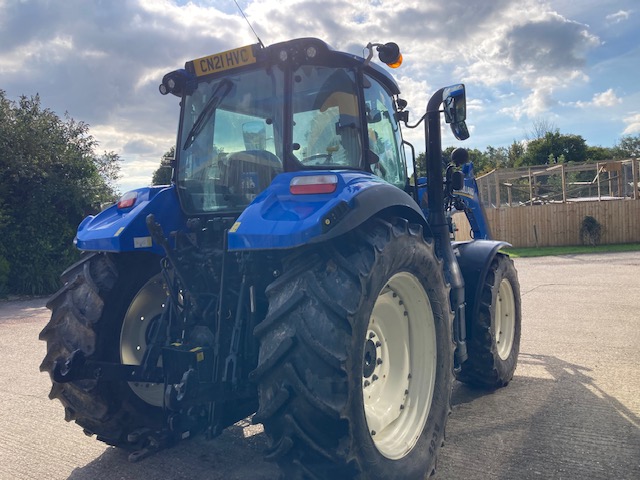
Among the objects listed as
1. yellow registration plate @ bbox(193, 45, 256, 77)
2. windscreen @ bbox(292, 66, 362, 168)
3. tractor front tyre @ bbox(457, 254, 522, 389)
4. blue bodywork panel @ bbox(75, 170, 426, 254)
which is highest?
yellow registration plate @ bbox(193, 45, 256, 77)

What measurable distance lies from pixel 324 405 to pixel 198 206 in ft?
6.04

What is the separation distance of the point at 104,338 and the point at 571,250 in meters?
19.4

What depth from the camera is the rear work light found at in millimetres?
2640

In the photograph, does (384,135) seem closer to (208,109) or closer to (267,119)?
(267,119)

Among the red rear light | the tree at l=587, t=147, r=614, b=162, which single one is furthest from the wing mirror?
the tree at l=587, t=147, r=614, b=162

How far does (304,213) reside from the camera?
8.23ft

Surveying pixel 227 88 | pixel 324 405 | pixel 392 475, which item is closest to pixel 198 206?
pixel 227 88

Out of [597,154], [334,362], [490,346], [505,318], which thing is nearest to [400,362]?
[334,362]

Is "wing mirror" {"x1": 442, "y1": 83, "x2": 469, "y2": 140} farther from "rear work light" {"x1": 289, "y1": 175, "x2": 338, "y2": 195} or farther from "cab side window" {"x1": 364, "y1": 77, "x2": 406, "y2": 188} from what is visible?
"rear work light" {"x1": 289, "y1": 175, "x2": 338, "y2": 195}

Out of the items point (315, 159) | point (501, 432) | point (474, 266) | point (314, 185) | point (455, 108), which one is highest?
point (455, 108)

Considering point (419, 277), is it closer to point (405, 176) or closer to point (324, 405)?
point (324, 405)

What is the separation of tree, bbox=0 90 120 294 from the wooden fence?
47.6ft

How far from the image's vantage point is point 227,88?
11.6ft

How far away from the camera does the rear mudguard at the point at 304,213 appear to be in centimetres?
241
